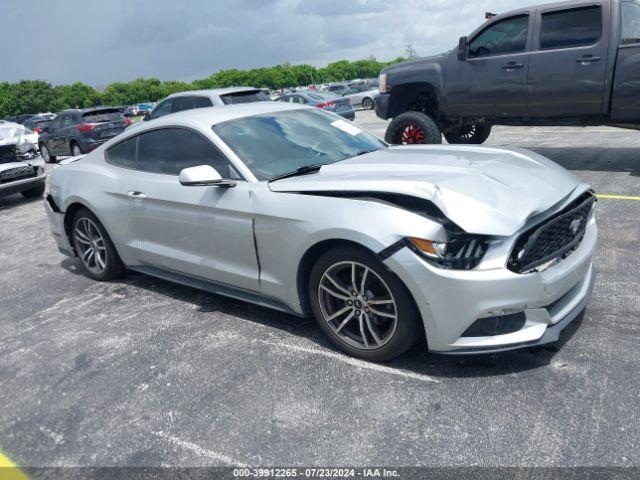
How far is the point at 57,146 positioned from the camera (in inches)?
646

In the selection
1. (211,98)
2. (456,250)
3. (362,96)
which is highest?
(211,98)

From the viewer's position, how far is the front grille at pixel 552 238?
291 cm

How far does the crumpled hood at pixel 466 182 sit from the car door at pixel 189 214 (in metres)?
0.40

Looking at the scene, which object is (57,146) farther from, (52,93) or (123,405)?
(52,93)

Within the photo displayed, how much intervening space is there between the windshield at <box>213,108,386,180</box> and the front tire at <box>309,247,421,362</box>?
87 centimetres

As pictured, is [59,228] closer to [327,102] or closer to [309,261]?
[309,261]

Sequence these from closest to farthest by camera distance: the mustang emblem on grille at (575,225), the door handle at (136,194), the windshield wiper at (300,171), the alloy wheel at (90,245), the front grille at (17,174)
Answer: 1. the mustang emblem on grille at (575,225)
2. the windshield wiper at (300,171)
3. the door handle at (136,194)
4. the alloy wheel at (90,245)
5. the front grille at (17,174)

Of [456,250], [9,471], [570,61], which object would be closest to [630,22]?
[570,61]

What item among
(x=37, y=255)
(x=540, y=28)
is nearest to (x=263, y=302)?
(x=37, y=255)

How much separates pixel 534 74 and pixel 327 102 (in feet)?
43.1

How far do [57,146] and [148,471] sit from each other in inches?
624

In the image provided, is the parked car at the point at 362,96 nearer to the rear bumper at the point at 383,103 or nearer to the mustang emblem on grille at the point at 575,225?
the rear bumper at the point at 383,103

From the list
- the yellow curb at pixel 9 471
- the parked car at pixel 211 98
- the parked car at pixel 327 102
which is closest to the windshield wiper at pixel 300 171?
the yellow curb at pixel 9 471

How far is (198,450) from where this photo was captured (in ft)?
9.04
